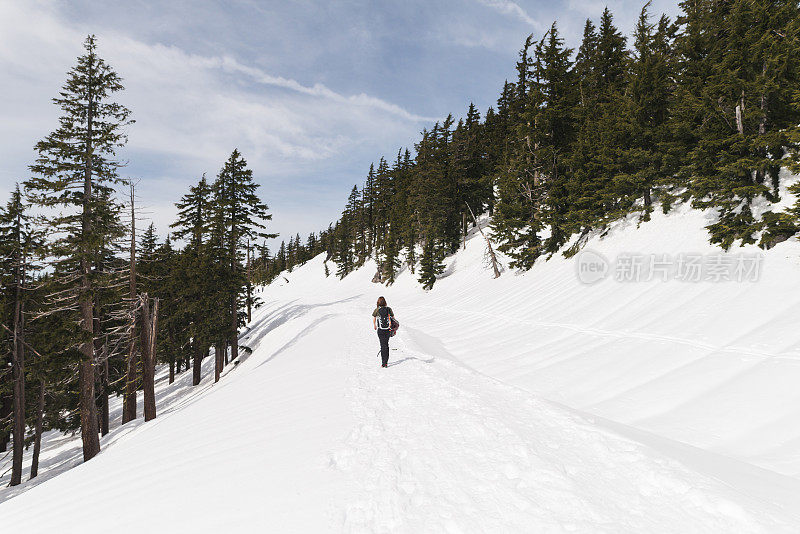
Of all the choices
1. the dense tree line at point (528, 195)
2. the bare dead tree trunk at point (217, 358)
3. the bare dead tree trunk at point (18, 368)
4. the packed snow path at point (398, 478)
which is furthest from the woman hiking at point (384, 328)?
the bare dead tree trunk at point (217, 358)

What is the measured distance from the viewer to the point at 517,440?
14.9 ft

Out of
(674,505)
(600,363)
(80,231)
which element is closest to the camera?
(674,505)

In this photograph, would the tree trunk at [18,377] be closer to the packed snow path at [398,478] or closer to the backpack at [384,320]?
the packed snow path at [398,478]

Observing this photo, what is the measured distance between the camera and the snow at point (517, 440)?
314 centimetres

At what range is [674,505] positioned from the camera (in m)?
3.14

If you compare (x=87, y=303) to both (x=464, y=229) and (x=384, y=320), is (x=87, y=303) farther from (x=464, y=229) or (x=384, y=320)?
(x=464, y=229)

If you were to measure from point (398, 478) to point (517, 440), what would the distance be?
187 cm

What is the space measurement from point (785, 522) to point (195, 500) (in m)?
5.74

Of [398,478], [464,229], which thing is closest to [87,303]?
[398,478]

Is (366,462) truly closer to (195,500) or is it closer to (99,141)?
(195,500)

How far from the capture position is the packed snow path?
9.86 feet


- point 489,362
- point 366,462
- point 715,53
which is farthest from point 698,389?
point 715,53

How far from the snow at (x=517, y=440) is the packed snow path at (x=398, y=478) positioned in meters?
0.02

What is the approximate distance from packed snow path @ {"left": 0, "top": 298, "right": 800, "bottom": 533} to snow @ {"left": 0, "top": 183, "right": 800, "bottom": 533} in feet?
0.08
